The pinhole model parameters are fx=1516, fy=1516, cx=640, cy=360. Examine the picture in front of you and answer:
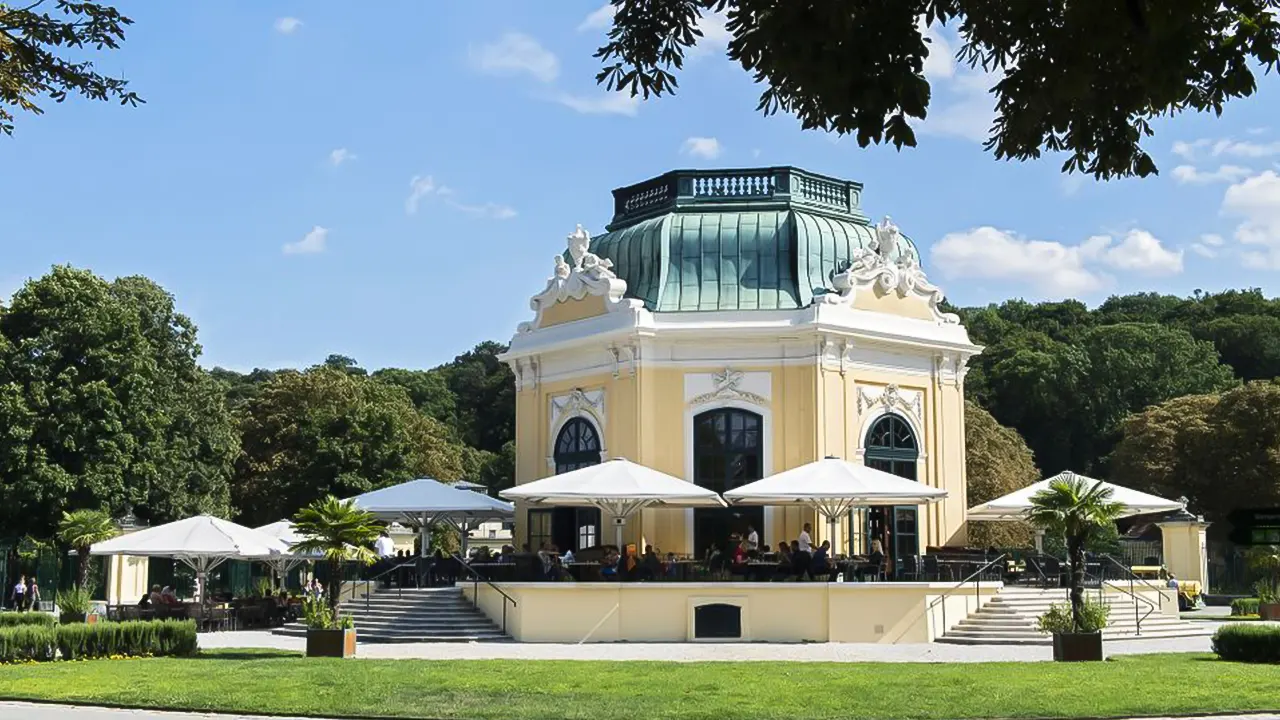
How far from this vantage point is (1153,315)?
72625mm

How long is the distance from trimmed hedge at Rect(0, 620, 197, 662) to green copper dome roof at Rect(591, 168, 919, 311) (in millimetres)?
12558

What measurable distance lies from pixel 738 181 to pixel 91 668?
17.6 metres

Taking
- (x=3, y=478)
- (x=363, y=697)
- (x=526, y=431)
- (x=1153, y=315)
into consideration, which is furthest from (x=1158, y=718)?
(x=1153, y=315)

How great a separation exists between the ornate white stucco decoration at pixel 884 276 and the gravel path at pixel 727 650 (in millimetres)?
8154

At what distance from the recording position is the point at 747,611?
25578mm

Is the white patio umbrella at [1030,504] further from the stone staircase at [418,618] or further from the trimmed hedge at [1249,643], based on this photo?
the stone staircase at [418,618]

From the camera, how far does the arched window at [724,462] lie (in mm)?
29844

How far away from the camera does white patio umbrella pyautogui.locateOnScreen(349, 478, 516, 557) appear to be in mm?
29172

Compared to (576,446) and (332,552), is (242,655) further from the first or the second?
(576,446)

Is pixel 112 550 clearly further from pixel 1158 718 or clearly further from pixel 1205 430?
pixel 1205 430

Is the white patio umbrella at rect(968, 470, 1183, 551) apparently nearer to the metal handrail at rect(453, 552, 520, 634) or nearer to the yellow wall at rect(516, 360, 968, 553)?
the yellow wall at rect(516, 360, 968, 553)

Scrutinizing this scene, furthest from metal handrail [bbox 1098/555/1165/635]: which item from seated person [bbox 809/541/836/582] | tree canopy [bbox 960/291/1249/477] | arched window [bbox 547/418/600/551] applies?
tree canopy [bbox 960/291/1249/477]

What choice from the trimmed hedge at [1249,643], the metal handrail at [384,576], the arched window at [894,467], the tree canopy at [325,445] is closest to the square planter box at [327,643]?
the metal handrail at [384,576]

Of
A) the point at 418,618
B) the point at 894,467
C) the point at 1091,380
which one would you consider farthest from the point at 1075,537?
the point at 1091,380
